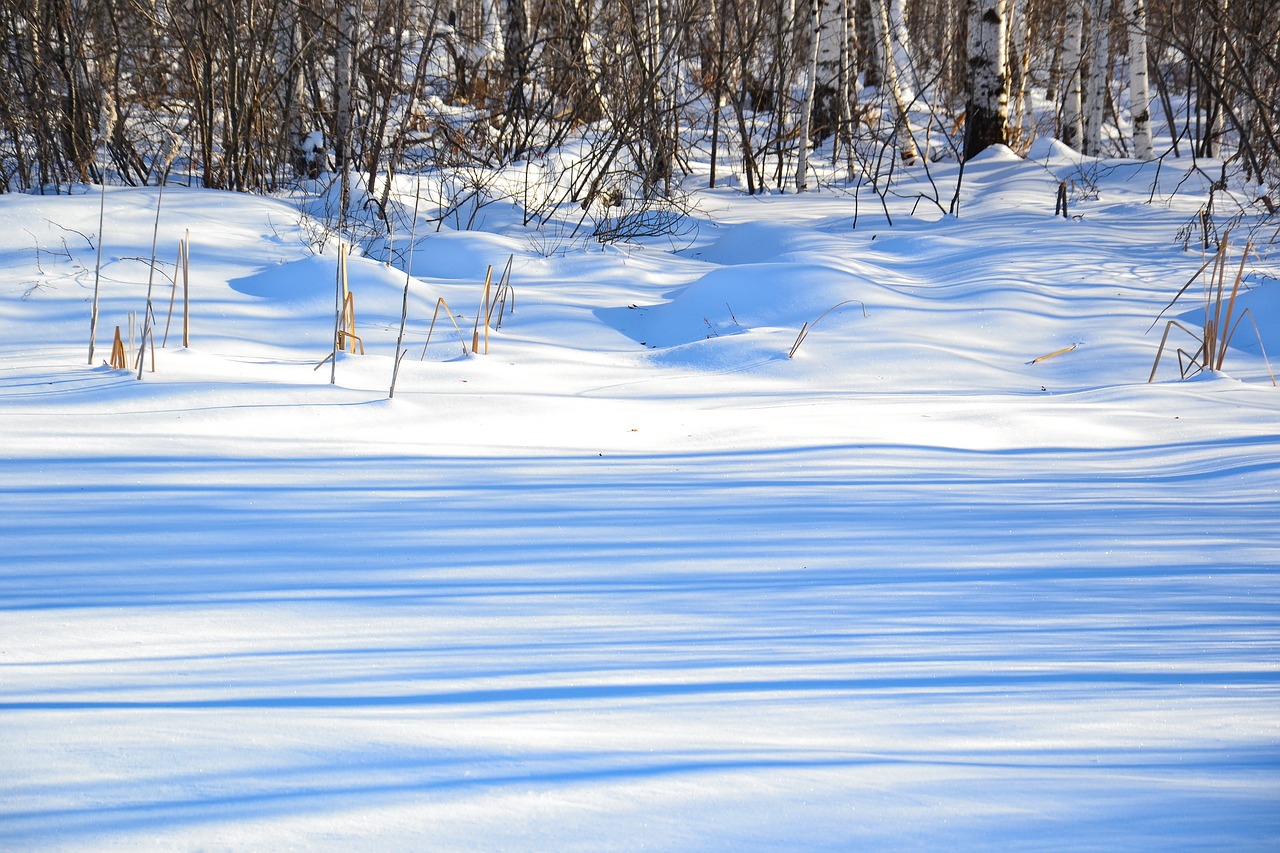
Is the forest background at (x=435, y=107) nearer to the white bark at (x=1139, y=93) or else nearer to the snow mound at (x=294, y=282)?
the white bark at (x=1139, y=93)

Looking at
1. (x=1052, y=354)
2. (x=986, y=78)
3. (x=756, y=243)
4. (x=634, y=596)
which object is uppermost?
(x=986, y=78)

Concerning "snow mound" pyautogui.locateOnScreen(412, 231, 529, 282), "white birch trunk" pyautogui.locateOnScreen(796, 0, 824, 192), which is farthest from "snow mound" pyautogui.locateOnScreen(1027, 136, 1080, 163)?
"snow mound" pyautogui.locateOnScreen(412, 231, 529, 282)

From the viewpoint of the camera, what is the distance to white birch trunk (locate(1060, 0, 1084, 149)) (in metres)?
12.4

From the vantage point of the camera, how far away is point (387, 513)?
2.39 meters

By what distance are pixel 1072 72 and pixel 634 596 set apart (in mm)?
13029

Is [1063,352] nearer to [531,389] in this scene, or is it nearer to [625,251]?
[531,389]

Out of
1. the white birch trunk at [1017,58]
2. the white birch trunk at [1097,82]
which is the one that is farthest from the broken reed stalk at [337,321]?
the white birch trunk at [1017,58]

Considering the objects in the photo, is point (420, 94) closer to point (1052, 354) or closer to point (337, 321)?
point (337, 321)

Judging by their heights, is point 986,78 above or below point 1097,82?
below

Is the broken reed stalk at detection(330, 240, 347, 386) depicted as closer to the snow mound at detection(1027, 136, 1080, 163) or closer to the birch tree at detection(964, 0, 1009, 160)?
the birch tree at detection(964, 0, 1009, 160)

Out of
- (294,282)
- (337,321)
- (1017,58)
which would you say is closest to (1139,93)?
(1017,58)

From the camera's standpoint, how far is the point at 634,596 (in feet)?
6.47

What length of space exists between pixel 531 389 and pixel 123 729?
2620 millimetres

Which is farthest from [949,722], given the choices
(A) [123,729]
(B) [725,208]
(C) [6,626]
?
(B) [725,208]
